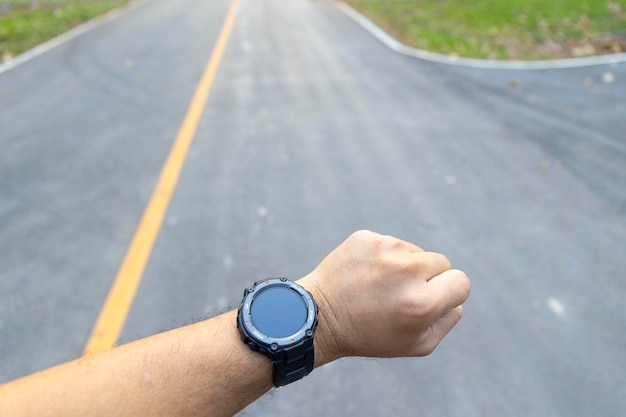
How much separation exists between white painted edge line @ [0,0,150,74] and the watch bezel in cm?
774

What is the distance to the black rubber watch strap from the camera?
1451 millimetres

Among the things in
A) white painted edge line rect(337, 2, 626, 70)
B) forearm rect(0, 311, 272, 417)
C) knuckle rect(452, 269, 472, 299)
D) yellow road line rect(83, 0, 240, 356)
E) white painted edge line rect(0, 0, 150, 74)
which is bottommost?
white painted edge line rect(337, 2, 626, 70)

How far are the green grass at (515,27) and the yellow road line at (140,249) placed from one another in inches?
227

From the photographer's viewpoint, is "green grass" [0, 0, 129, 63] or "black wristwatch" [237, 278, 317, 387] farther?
"green grass" [0, 0, 129, 63]

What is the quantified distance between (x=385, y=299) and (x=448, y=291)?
205 millimetres

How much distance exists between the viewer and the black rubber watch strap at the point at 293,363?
1.45 meters

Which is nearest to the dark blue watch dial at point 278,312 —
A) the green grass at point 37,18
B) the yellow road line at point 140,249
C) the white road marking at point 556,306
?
the yellow road line at point 140,249

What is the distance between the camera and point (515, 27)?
969 centimetres

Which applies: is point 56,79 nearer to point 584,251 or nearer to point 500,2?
point 584,251

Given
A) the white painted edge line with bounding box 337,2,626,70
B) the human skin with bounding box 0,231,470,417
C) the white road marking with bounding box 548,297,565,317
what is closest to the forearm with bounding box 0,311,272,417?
the human skin with bounding box 0,231,470,417

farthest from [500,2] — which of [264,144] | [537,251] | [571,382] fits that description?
[571,382]

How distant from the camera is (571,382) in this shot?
2.52 m

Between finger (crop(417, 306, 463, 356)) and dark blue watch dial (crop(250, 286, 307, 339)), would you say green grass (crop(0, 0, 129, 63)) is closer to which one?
dark blue watch dial (crop(250, 286, 307, 339))

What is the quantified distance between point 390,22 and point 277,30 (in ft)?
9.36
